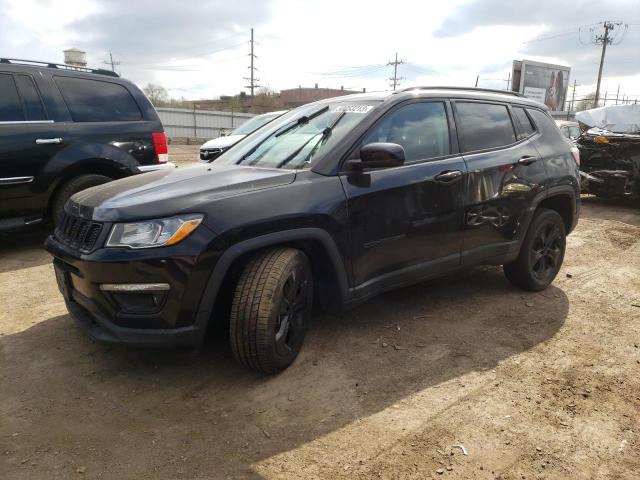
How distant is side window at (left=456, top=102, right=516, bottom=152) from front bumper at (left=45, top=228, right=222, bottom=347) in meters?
2.29

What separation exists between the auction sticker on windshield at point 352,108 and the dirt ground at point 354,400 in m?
1.53


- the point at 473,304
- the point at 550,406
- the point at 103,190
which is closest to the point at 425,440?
the point at 550,406

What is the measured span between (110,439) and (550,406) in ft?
7.57

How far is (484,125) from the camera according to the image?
13.3 feet

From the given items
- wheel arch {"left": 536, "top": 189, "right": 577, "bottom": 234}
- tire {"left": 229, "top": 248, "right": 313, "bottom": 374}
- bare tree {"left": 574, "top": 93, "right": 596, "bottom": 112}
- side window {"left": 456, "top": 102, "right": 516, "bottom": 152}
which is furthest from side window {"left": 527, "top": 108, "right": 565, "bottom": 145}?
bare tree {"left": 574, "top": 93, "right": 596, "bottom": 112}

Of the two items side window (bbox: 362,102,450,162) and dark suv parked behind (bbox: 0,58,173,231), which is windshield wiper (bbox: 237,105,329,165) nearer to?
side window (bbox: 362,102,450,162)

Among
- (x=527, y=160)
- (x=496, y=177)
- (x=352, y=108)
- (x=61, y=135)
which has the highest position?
(x=352, y=108)

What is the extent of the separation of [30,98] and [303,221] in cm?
405

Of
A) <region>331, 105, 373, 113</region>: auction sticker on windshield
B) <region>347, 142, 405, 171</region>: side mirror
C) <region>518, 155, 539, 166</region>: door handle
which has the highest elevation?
<region>331, 105, 373, 113</region>: auction sticker on windshield

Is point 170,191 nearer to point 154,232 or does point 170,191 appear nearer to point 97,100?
point 154,232

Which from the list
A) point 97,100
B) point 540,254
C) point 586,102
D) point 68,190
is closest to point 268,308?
point 540,254

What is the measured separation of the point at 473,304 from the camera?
14.0ft

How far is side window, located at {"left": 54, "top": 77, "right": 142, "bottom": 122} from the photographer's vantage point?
562 cm

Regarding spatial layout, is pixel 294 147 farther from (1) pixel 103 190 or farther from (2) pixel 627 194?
(2) pixel 627 194
